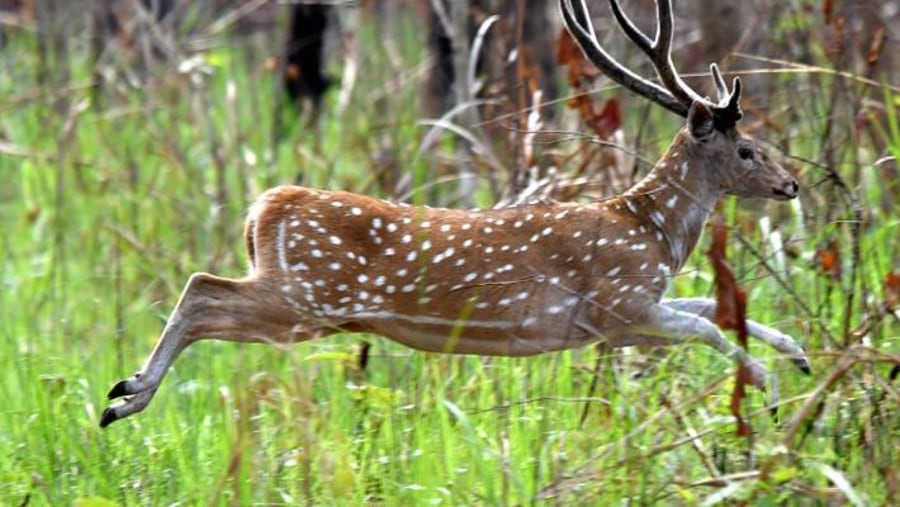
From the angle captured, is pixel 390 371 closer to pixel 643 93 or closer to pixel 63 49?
pixel 643 93

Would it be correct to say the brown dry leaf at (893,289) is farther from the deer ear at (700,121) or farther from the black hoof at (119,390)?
the black hoof at (119,390)

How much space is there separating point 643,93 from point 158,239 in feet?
12.3

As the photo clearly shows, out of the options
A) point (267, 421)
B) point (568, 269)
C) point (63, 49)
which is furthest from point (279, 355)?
point (63, 49)

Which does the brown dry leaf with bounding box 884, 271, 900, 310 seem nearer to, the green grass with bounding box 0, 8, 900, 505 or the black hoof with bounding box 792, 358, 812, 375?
the green grass with bounding box 0, 8, 900, 505

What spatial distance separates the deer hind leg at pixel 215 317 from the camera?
5.88 metres

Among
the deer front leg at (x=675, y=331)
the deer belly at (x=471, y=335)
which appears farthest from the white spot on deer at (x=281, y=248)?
the deer front leg at (x=675, y=331)

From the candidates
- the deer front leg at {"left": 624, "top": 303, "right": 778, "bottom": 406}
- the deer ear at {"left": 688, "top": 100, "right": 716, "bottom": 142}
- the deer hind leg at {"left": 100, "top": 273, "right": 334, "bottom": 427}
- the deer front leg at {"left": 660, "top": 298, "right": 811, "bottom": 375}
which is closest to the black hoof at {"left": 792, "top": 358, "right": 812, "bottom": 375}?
the deer front leg at {"left": 660, "top": 298, "right": 811, "bottom": 375}

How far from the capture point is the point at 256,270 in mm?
6086

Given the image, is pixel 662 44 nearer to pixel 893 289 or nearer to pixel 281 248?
pixel 893 289

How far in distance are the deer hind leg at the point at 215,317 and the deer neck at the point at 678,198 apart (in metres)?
1.36

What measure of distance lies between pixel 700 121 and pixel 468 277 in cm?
104

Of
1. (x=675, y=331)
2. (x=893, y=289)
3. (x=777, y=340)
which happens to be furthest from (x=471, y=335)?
(x=893, y=289)

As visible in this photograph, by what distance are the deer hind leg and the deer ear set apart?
157 centimetres

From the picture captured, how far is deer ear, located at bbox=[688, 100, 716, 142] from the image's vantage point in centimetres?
629
